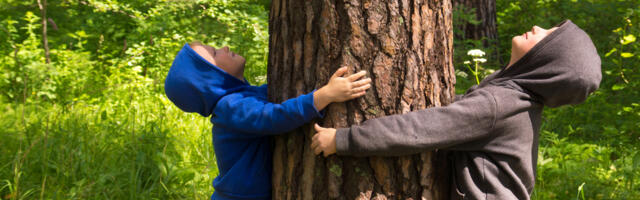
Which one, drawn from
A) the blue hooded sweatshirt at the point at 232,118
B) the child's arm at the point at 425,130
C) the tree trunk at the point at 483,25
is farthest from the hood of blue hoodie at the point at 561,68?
the tree trunk at the point at 483,25

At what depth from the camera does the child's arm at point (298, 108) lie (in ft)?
6.13

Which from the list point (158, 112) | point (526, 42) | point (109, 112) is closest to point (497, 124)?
point (526, 42)

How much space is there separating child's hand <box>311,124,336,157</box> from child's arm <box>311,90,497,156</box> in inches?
2.1

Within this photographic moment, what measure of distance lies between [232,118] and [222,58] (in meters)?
0.37

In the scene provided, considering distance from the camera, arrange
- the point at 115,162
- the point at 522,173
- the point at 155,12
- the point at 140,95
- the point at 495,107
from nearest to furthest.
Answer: the point at 495,107 → the point at 522,173 → the point at 115,162 → the point at 140,95 → the point at 155,12

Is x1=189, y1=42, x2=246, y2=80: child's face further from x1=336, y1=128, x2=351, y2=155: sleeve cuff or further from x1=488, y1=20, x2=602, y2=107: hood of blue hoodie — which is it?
x1=488, y1=20, x2=602, y2=107: hood of blue hoodie

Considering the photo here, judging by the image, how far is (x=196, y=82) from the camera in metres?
2.09

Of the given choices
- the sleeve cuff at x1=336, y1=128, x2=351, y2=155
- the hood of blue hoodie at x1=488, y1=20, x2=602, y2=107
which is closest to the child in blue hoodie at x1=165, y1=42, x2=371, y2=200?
the sleeve cuff at x1=336, y1=128, x2=351, y2=155

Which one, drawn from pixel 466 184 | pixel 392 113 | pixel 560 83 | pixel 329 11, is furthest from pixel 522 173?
pixel 329 11

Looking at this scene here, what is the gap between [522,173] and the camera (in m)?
1.98

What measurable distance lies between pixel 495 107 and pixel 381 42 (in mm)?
474

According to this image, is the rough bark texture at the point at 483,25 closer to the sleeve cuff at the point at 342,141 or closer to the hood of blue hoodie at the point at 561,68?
the hood of blue hoodie at the point at 561,68

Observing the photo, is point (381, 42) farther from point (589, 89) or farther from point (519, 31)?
point (519, 31)

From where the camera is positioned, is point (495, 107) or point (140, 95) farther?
point (140, 95)
